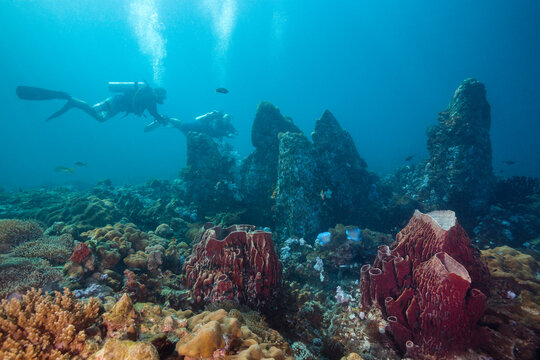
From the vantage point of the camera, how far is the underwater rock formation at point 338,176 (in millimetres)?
8586

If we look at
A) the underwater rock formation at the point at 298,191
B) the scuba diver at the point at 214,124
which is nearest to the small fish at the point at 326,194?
the underwater rock formation at the point at 298,191

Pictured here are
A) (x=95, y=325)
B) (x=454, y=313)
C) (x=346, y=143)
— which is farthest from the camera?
(x=346, y=143)

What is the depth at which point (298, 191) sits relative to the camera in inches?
311

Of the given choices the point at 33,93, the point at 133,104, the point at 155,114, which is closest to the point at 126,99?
the point at 133,104

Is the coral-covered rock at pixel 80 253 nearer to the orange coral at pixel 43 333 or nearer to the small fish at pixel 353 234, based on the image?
the orange coral at pixel 43 333

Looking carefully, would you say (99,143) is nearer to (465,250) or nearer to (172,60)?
(172,60)

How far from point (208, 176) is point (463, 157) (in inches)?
438

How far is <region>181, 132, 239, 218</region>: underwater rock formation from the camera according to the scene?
9984 mm

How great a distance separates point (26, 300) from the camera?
2164mm

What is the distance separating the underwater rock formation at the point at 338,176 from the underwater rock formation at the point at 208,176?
3886mm

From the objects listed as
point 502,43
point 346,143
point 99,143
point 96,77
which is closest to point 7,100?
point 96,77

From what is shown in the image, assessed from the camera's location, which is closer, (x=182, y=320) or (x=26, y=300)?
(x=26, y=300)

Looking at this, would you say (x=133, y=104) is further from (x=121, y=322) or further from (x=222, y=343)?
(x=222, y=343)

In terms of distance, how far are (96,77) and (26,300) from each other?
7678 inches
